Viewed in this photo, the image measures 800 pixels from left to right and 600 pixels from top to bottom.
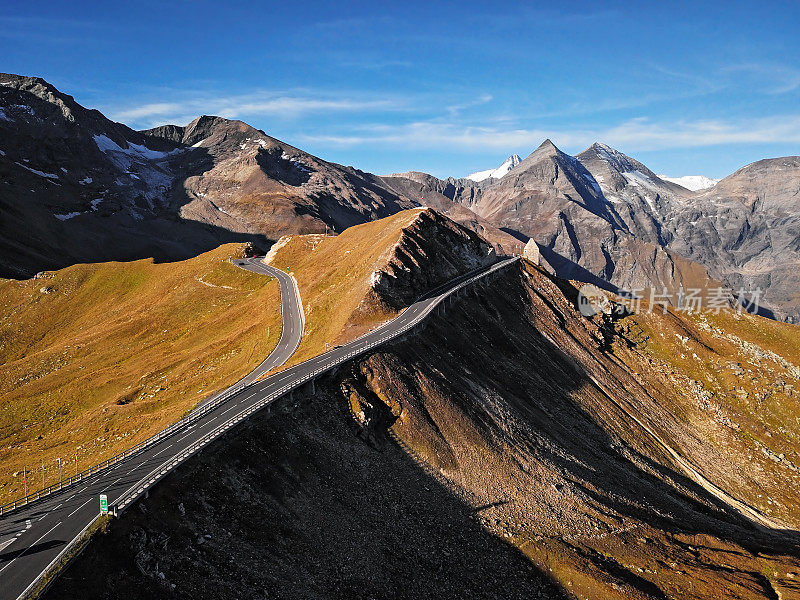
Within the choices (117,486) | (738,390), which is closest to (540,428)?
(117,486)

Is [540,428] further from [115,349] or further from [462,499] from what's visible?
[115,349]

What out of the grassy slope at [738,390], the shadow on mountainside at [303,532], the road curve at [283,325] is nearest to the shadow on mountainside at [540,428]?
the shadow on mountainside at [303,532]

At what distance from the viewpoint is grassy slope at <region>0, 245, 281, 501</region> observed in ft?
209

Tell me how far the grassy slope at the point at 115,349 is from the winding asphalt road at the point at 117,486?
1162 cm

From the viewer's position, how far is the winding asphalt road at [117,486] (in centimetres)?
2811

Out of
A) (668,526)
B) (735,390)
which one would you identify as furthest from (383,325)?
(735,390)

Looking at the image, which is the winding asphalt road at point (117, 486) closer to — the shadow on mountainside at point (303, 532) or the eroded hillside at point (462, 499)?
the shadow on mountainside at point (303, 532)

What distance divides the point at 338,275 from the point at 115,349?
140ft

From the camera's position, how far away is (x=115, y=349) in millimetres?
97312

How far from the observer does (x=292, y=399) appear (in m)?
50.8

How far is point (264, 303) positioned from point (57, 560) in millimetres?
78551

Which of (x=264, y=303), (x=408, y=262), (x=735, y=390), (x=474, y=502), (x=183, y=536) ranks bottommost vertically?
(x=735, y=390)

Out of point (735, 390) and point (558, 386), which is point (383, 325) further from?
point (735, 390)

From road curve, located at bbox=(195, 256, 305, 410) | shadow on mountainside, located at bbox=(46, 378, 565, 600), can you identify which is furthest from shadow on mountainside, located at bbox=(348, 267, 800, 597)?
road curve, located at bbox=(195, 256, 305, 410)
